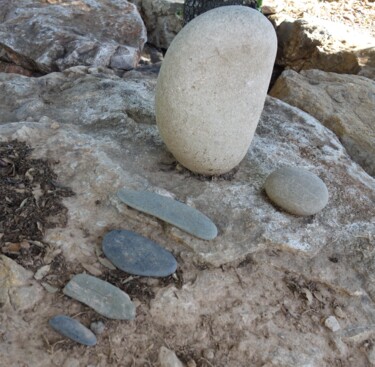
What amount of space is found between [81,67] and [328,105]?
7.71ft

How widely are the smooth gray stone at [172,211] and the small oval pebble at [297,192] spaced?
495mm

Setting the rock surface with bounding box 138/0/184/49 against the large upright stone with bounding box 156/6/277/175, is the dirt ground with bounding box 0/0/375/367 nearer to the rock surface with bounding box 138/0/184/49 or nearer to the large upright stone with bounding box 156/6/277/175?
the large upright stone with bounding box 156/6/277/175

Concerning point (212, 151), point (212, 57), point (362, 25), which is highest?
point (212, 57)

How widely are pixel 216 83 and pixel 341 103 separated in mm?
2123

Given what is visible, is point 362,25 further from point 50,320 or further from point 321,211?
point 50,320

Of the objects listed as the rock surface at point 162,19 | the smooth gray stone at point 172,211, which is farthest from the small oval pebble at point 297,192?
the rock surface at point 162,19

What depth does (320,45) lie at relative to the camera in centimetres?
596

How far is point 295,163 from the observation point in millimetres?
3312

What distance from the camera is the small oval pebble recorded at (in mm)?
2750

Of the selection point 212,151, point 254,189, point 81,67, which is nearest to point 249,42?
point 212,151

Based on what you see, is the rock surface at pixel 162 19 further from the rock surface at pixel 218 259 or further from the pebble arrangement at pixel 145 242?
the pebble arrangement at pixel 145 242

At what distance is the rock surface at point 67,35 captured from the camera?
192 inches

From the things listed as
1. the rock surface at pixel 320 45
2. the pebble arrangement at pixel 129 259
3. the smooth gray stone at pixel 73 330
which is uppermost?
the pebble arrangement at pixel 129 259

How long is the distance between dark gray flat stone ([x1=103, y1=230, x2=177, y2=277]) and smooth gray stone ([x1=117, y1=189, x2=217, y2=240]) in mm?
175
